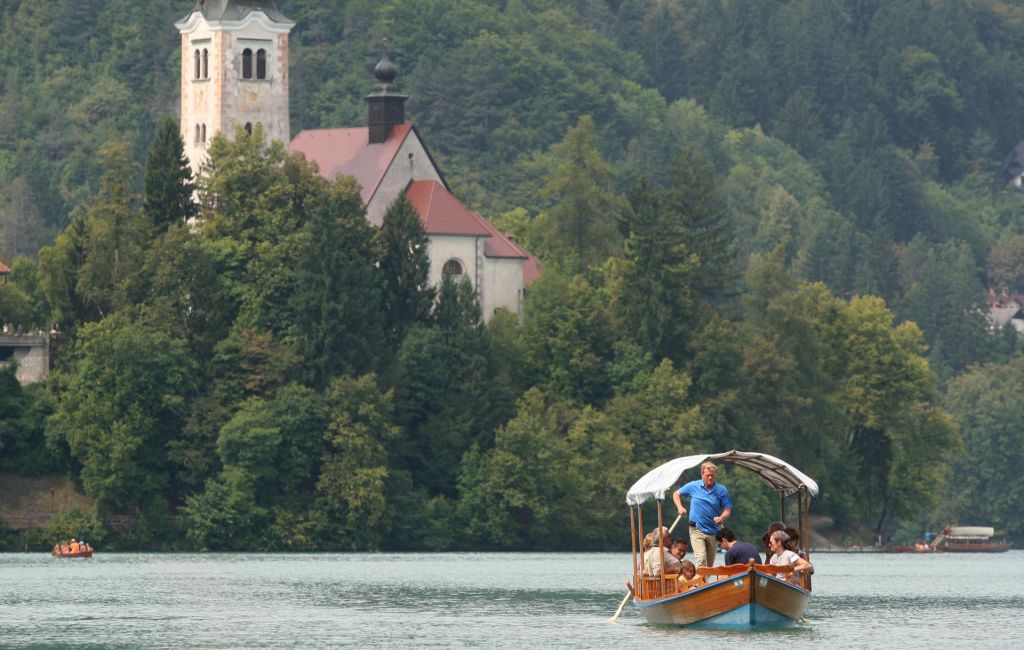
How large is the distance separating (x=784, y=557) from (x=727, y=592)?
235cm

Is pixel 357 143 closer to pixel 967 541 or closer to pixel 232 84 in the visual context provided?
pixel 232 84

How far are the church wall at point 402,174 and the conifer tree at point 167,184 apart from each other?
484 inches

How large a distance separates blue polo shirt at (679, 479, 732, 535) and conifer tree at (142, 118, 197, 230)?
71.1m

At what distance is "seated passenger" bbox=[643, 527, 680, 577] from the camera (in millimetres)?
65188

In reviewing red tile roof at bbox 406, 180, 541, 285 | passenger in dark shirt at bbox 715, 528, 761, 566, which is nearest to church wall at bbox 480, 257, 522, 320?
red tile roof at bbox 406, 180, 541, 285

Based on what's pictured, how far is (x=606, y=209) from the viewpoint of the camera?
15562 centimetres

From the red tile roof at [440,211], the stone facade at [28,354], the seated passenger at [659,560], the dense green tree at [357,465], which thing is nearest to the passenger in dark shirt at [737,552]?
the seated passenger at [659,560]

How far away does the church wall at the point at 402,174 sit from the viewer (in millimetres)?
142250

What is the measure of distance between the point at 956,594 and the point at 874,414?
175 feet

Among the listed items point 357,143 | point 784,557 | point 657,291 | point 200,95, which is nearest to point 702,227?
point 657,291

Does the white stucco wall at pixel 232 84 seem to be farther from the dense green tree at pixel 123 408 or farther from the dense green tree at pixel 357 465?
the dense green tree at pixel 357 465

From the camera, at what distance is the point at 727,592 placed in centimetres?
6288

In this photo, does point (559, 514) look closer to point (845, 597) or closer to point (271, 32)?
point (271, 32)

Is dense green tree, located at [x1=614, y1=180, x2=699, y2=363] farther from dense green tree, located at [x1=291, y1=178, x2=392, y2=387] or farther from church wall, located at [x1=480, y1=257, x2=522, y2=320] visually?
dense green tree, located at [x1=291, y1=178, x2=392, y2=387]
